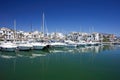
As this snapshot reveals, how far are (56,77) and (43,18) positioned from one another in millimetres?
36382

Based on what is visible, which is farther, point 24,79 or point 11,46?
point 11,46

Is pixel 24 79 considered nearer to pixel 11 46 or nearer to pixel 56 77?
pixel 56 77

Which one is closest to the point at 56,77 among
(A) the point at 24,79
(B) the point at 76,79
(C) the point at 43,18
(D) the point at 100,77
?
(B) the point at 76,79

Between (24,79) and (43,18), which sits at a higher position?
(43,18)

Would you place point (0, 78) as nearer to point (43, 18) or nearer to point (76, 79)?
point (76, 79)

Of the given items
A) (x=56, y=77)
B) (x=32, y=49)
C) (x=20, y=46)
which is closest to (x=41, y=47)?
(x=32, y=49)

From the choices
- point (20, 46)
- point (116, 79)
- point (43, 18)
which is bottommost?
point (116, 79)

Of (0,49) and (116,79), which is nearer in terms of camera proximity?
(116,79)

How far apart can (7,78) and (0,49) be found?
29.2 metres

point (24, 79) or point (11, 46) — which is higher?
point (11, 46)

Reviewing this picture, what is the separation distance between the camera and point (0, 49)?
143ft

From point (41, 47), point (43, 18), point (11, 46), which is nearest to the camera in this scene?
point (11, 46)

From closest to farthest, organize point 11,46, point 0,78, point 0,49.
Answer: point 0,78
point 11,46
point 0,49

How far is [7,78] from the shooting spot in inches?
650
